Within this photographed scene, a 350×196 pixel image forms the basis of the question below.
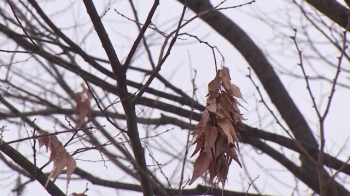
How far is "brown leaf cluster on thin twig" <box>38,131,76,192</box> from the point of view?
231 centimetres

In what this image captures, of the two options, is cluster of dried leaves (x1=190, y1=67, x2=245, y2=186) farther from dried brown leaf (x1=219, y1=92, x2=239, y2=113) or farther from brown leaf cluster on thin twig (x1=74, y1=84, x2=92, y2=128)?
brown leaf cluster on thin twig (x1=74, y1=84, x2=92, y2=128)

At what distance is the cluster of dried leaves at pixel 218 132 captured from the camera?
6.62 feet

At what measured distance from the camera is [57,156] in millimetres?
2354

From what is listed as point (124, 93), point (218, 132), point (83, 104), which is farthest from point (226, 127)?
point (83, 104)

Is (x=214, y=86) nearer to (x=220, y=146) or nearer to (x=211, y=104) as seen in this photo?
(x=211, y=104)

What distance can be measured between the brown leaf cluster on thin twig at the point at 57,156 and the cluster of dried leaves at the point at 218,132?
0.52 metres

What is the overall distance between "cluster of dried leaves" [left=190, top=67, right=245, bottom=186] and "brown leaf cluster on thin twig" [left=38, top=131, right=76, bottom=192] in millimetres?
524

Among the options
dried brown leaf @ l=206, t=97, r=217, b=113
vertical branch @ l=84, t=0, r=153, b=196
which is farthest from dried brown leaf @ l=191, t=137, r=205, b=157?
vertical branch @ l=84, t=0, r=153, b=196

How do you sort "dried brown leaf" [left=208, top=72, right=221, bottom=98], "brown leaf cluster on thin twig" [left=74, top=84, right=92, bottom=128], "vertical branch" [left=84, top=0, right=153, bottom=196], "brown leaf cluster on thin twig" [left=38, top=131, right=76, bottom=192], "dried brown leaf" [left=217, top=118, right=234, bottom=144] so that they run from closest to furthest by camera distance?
"dried brown leaf" [left=217, top=118, right=234, bottom=144], "dried brown leaf" [left=208, top=72, right=221, bottom=98], "vertical branch" [left=84, top=0, right=153, bottom=196], "brown leaf cluster on thin twig" [left=38, top=131, right=76, bottom=192], "brown leaf cluster on thin twig" [left=74, top=84, right=92, bottom=128]

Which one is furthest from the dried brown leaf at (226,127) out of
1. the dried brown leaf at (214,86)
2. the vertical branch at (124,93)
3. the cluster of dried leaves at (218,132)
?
the vertical branch at (124,93)

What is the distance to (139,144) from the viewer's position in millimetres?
2402

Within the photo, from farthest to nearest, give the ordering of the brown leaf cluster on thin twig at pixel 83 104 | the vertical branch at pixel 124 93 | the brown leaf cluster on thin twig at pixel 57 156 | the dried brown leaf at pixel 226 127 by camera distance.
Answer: the brown leaf cluster on thin twig at pixel 83 104 < the brown leaf cluster on thin twig at pixel 57 156 < the vertical branch at pixel 124 93 < the dried brown leaf at pixel 226 127

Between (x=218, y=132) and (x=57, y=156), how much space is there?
67 centimetres

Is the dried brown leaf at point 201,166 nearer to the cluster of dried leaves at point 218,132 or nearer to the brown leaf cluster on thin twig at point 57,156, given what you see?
the cluster of dried leaves at point 218,132
